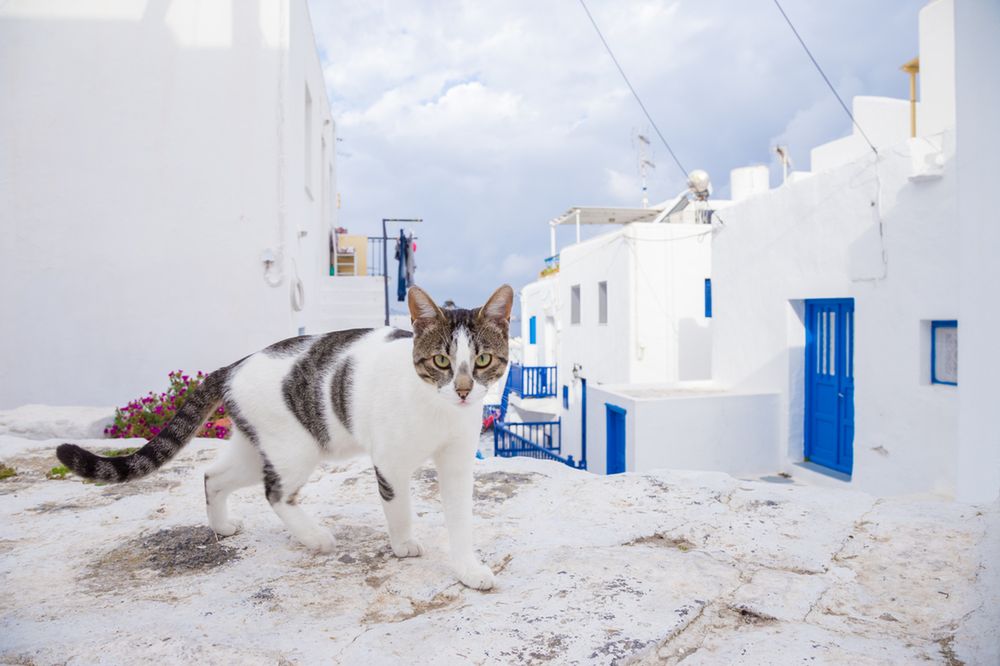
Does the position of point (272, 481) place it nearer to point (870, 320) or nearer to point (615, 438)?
point (870, 320)

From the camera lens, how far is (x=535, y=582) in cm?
194

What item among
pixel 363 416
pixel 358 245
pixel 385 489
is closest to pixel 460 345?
pixel 363 416

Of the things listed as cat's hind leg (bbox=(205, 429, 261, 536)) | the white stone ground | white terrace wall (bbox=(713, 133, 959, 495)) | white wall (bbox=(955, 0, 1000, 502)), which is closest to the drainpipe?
white terrace wall (bbox=(713, 133, 959, 495))

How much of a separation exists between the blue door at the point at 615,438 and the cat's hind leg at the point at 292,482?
836cm

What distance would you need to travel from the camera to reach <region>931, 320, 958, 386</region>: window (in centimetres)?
682

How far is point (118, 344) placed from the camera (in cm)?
683

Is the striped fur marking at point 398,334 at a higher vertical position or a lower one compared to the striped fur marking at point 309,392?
higher

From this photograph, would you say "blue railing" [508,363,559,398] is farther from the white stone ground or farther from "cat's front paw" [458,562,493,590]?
"cat's front paw" [458,562,493,590]

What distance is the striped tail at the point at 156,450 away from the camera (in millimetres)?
2039

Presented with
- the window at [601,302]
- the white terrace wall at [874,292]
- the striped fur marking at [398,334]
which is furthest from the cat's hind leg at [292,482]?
the window at [601,302]

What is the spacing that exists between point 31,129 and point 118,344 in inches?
97.8

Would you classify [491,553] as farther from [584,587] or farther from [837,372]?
[837,372]

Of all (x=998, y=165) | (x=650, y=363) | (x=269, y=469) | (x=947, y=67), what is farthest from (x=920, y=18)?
(x=269, y=469)

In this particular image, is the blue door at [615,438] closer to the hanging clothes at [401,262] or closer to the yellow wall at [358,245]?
the hanging clothes at [401,262]
